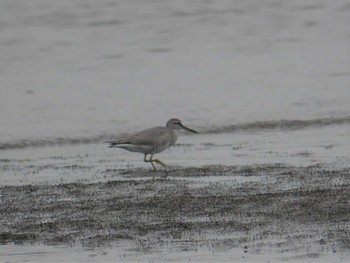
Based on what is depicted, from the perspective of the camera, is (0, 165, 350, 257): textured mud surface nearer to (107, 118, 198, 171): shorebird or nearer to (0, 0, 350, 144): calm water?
(107, 118, 198, 171): shorebird

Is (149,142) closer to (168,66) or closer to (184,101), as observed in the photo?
(184,101)

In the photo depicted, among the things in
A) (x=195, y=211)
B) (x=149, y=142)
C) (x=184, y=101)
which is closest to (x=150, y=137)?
(x=149, y=142)

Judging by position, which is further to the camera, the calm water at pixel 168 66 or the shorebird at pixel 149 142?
the calm water at pixel 168 66

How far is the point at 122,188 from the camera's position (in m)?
11.8

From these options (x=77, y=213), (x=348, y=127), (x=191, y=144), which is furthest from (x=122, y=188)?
(x=348, y=127)

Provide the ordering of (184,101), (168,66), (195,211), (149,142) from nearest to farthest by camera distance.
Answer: (195,211)
(149,142)
(184,101)
(168,66)

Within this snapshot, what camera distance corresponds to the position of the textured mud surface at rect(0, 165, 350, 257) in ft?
29.6

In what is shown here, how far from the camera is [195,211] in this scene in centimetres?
1024

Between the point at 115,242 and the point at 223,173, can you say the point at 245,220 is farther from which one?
the point at 223,173

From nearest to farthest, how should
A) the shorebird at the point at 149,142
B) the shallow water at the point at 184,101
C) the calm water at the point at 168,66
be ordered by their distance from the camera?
the shallow water at the point at 184,101 < the shorebird at the point at 149,142 < the calm water at the point at 168,66

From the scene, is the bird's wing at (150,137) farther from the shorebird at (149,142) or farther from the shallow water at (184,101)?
the shallow water at (184,101)

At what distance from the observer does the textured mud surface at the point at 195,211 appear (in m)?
9.03

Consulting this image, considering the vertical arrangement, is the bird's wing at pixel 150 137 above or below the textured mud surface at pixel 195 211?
below

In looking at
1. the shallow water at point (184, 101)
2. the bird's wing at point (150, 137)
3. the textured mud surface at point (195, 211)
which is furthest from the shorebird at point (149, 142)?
the textured mud surface at point (195, 211)
